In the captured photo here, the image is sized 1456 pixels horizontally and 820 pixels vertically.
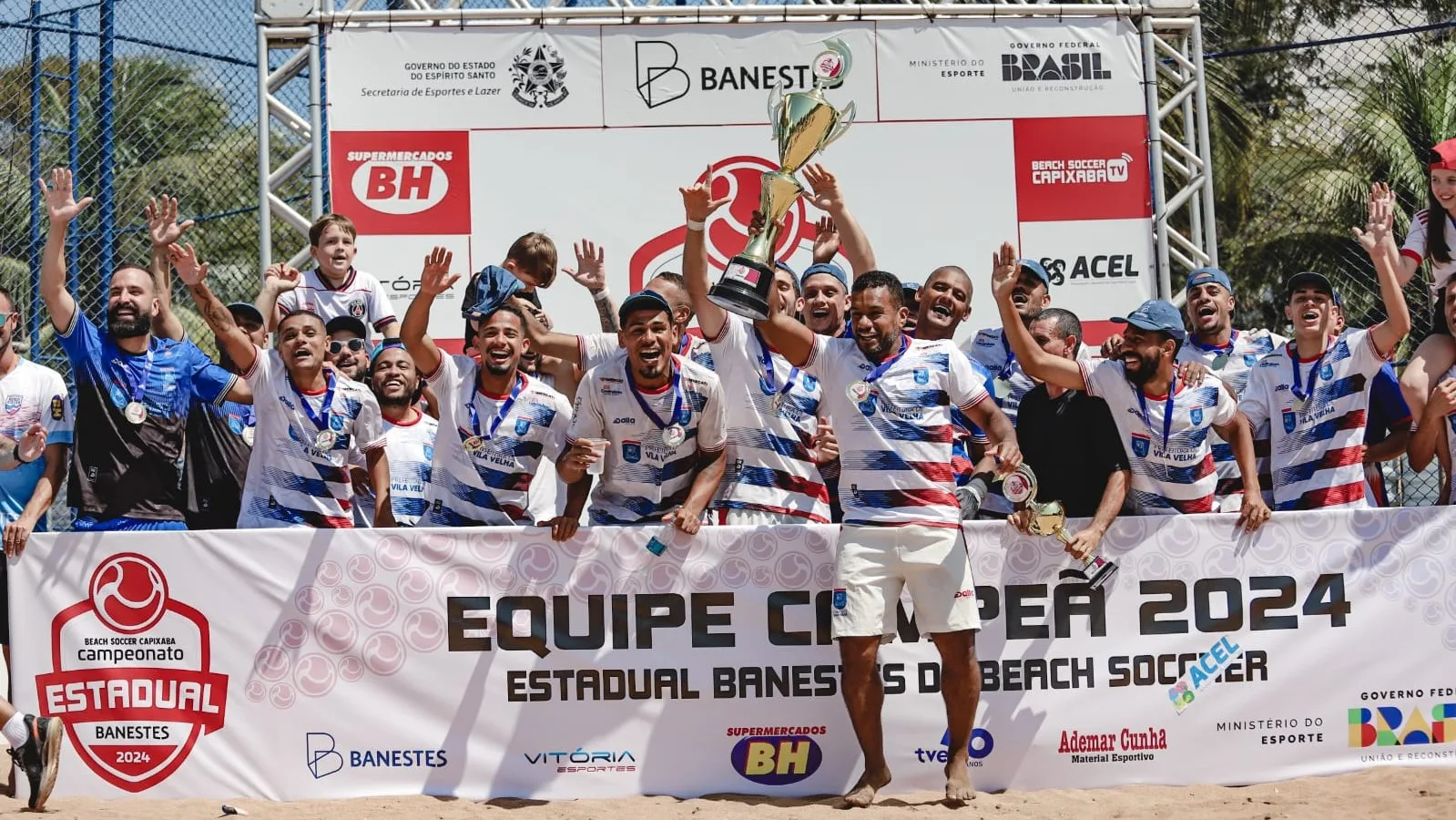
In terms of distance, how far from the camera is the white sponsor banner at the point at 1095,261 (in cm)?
941

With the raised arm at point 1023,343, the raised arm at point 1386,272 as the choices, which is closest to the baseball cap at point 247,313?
the raised arm at point 1023,343

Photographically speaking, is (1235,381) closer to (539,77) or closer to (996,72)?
(996,72)

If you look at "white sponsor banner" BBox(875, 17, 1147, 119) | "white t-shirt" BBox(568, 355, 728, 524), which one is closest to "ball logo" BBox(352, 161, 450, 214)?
"white sponsor banner" BBox(875, 17, 1147, 119)

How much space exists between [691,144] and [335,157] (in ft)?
7.29

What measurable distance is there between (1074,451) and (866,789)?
1655 mm

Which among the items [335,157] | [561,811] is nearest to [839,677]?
[561,811]

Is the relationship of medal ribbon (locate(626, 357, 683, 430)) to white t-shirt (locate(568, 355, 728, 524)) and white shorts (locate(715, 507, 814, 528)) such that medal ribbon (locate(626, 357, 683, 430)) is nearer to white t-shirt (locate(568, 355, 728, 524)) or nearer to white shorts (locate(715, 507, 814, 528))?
white t-shirt (locate(568, 355, 728, 524))

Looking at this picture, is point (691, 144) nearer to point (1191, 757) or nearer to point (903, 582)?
point (903, 582)

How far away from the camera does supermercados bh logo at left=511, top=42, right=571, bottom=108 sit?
9.30 meters

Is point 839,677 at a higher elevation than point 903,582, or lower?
lower

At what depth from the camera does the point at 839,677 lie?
5965 millimetres

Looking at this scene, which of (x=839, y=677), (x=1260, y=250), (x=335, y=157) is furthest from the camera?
(x=1260, y=250)

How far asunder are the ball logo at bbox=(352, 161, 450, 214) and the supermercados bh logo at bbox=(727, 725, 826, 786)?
4.58m

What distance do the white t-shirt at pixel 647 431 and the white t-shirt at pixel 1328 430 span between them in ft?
8.34
